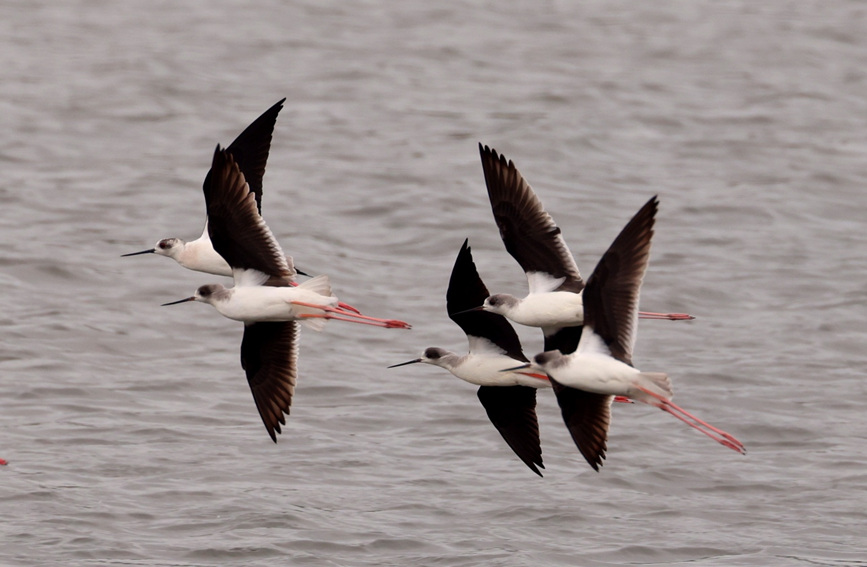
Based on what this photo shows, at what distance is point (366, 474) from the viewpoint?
48.5 feet

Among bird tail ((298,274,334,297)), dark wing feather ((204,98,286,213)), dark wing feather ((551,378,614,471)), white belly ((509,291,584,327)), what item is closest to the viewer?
dark wing feather ((551,378,614,471))

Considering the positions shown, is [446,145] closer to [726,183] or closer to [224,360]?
[726,183]

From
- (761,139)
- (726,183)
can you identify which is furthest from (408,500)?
(761,139)

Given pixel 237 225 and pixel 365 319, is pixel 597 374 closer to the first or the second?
pixel 365 319

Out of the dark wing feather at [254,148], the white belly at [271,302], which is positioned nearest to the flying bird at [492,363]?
the white belly at [271,302]

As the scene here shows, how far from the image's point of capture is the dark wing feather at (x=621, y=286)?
9.37m

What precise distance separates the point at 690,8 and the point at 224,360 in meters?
17.8

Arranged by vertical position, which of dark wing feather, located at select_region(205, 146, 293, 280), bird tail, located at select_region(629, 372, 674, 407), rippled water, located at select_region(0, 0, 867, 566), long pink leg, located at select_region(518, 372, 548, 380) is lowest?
rippled water, located at select_region(0, 0, 867, 566)

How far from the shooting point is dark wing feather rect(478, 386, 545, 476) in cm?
1087

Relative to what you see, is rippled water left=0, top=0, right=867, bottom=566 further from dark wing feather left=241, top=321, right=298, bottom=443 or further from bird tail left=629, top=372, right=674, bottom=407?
bird tail left=629, top=372, right=674, bottom=407

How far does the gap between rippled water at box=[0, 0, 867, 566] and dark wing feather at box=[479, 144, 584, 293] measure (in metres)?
3.59

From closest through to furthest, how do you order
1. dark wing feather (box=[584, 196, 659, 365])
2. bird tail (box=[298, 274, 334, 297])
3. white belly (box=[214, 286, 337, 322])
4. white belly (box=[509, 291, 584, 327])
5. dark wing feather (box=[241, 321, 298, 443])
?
1. dark wing feather (box=[584, 196, 659, 365])
2. white belly (box=[509, 291, 584, 327])
3. white belly (box=[214, 286, 337, 322])
4. bird tail (box=[298, 274, 334, 297])
5. dark wing feather (box=[241, 321, 298, 443])

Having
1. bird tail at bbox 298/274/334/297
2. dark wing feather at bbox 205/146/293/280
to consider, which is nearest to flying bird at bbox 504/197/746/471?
bird tail at bbox 298/274/334/297

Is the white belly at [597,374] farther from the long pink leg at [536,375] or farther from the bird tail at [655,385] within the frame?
the long pink leg at [536,375]
